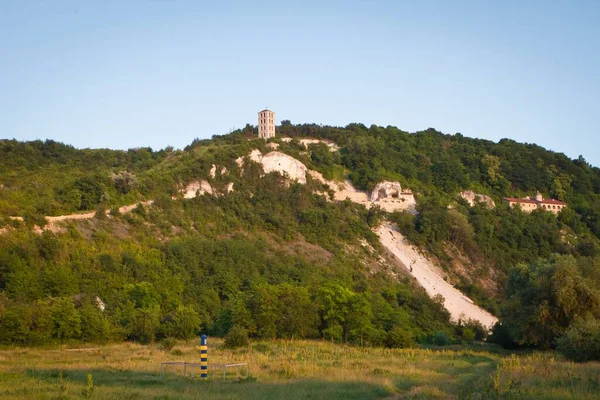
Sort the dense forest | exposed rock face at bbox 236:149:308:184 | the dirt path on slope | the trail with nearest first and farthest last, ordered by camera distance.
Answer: the dense forest < the trail < the dirt path on slope < exposed rock face at bbox 236:149:308:184

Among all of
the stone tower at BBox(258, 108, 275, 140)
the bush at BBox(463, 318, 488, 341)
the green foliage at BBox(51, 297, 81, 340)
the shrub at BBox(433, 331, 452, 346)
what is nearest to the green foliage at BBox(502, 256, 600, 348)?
the shrub at BBox(433, 331, 452, 346)

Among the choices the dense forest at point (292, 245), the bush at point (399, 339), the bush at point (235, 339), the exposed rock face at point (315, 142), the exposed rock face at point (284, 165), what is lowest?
the bush at point (399, 339)

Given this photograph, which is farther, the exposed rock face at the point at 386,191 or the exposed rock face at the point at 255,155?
the exposed rock face at the point at 386,191

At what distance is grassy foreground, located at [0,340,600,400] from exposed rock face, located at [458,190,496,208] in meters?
54.5

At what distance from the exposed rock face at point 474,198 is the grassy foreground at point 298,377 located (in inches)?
2145

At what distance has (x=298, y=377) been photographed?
66.6 feet

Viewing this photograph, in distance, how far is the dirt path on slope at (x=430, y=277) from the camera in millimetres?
58553

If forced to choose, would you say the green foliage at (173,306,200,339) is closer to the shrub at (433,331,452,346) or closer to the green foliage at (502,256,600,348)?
the shrub at (433,331,452,346)

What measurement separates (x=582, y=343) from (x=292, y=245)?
134ft

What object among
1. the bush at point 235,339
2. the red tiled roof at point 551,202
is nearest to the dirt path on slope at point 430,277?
the red tiled roof at point 551,202

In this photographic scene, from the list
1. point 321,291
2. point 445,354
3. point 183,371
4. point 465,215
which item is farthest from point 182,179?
point 183,371

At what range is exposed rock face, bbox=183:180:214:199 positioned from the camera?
6494cm

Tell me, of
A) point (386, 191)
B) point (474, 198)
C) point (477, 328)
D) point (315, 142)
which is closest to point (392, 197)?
point (386, 191)

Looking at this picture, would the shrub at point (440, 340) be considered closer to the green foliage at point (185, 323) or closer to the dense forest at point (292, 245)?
the dense forest at point (292, 245)
